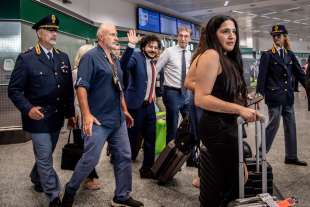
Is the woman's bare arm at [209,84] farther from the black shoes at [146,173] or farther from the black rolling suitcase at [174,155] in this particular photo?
the black shoes at [146,173]

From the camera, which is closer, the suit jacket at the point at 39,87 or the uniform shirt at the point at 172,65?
the suit jacket at the point at 39,87

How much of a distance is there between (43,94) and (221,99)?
1.55m

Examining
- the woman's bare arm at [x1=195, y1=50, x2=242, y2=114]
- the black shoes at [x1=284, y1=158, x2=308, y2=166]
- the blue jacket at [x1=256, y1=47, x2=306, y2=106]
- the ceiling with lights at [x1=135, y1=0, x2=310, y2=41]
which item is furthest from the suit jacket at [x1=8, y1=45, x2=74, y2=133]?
the ceiling with lights at [x1=135, y1=0, x2=310, y2=41]

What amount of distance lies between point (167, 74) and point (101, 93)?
1519mm

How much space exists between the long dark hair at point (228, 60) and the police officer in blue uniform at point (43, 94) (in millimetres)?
1350

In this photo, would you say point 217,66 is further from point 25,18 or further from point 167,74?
point 25,18

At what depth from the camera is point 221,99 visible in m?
1.96

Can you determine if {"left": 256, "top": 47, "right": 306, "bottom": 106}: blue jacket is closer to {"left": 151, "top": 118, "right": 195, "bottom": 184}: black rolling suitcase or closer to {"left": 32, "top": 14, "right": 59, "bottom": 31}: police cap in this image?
{"left": 151, "top": 118, "right": 195, "bottom": 184}: black rolling suitcase

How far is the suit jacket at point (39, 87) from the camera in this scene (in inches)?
110

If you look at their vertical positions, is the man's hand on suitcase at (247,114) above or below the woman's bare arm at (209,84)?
below

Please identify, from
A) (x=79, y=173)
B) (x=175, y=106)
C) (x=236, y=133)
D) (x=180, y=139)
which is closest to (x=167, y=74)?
(x=175, y=106)

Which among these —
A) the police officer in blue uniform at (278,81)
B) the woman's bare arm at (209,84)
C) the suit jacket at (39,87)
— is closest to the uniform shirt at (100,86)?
the suit jacket at (39,87)

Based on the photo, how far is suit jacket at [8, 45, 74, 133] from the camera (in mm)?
2805

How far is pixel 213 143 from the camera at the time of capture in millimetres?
1983
